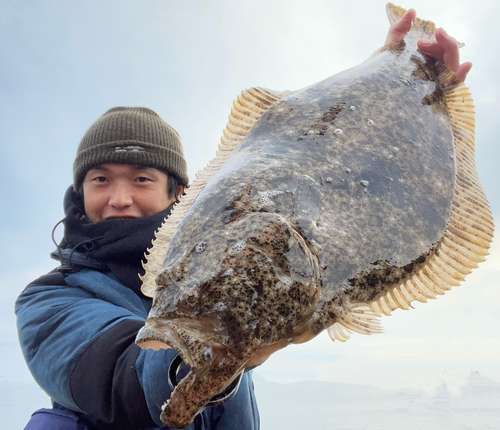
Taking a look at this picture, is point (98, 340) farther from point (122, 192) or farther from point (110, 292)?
point (122, 192)

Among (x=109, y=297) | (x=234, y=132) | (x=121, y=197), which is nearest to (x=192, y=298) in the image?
(x=234, y=132)

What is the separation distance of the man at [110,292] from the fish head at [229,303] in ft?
1.98

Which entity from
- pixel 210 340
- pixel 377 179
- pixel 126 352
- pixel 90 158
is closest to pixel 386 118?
Result: pixel 377 179

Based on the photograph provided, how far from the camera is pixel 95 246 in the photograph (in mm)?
3586

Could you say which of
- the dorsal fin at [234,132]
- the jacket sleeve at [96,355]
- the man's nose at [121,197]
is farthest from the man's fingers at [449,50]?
the man's nose at [121,197]

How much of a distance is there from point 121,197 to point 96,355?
1.61 metres

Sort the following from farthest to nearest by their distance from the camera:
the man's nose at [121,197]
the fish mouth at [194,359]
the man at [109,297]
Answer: the man's nose at [121,197], the man at [109,297], the fish mouth at [194,359]

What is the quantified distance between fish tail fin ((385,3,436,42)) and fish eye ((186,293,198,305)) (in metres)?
2.69

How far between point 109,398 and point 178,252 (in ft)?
4.32

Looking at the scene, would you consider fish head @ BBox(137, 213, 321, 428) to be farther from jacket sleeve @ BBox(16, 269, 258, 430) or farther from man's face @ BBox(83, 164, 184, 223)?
man's face @ BBox(83, 164, 184, 223)

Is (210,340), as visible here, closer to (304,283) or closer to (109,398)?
(304,283)

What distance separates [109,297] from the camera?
10.5 ft

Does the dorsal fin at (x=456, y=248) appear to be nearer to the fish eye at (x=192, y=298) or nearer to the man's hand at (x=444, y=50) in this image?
the man's hand at (x=444, y=50)

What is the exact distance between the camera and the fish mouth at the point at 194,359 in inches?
49.1
